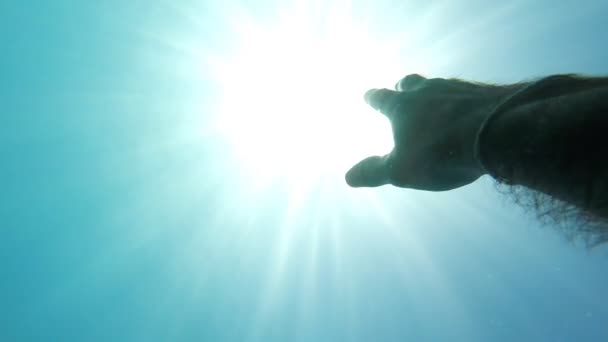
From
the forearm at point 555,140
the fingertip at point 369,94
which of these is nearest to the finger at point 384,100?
the fingertip at point 369,94

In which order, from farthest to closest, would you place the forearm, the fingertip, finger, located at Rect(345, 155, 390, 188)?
the fingertip → finger, located at Rect(345, 155, 390, 188) → the forearm

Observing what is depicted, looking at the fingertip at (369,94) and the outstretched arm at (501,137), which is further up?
the fingertip at (369,94)

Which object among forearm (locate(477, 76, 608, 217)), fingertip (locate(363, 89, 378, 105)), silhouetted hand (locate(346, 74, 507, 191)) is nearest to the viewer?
forearm (locate(477, 76, 608, 217))

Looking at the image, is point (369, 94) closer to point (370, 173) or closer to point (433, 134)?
point (370, 173)

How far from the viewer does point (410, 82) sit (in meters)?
2.71

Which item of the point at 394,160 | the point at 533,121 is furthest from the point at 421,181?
the point at 533,121

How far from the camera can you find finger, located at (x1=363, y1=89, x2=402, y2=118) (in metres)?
2.61

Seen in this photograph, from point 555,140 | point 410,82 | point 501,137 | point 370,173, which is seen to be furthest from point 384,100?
point 555,140

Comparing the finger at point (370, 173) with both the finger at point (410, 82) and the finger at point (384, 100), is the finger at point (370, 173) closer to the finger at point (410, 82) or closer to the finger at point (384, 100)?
the finger at point (384, 100)

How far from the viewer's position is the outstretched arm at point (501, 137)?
1422 millimetres

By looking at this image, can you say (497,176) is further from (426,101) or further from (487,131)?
(426,101)

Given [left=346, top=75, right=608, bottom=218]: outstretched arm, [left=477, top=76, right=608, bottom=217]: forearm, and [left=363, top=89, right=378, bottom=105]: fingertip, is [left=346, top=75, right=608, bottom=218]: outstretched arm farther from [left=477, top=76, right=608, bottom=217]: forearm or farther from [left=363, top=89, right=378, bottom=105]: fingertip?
[left=363, top=89, right=378, bottom=105]: fingertip

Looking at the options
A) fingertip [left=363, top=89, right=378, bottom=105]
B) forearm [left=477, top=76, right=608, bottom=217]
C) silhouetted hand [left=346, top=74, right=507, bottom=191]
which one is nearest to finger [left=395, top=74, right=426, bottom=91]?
silhouetted hand [left=346, top=74, right=507, bottom=191]

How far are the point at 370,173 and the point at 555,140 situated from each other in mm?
1244
